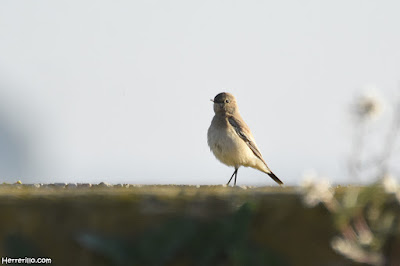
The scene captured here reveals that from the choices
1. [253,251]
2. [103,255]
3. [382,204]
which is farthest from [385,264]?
[103,255]

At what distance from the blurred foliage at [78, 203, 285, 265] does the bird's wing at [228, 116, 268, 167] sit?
25.9ft

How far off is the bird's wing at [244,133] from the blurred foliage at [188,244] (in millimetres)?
7908

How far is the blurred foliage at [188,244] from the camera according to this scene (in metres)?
4.64

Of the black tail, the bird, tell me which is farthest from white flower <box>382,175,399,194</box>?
the black tail

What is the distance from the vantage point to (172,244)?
4645 mm

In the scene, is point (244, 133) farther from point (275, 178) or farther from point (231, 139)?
point (275, 178)

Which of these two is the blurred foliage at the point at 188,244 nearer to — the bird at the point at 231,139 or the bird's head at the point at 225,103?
the bird at the point at 231,139

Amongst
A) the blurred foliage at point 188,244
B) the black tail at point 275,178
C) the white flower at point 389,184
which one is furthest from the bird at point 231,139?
the white flower at point 389,184

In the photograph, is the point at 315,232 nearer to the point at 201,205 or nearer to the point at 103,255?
the point at 201,205

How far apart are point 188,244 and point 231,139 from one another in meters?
7.67

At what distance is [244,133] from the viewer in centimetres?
1270

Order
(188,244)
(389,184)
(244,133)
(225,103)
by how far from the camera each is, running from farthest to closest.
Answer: (225,103)
(244,133)
(188,244)
(389,184)

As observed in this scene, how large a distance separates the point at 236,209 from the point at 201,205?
17 centimetres

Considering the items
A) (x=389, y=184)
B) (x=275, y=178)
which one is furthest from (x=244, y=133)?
(x=389, y=184)
